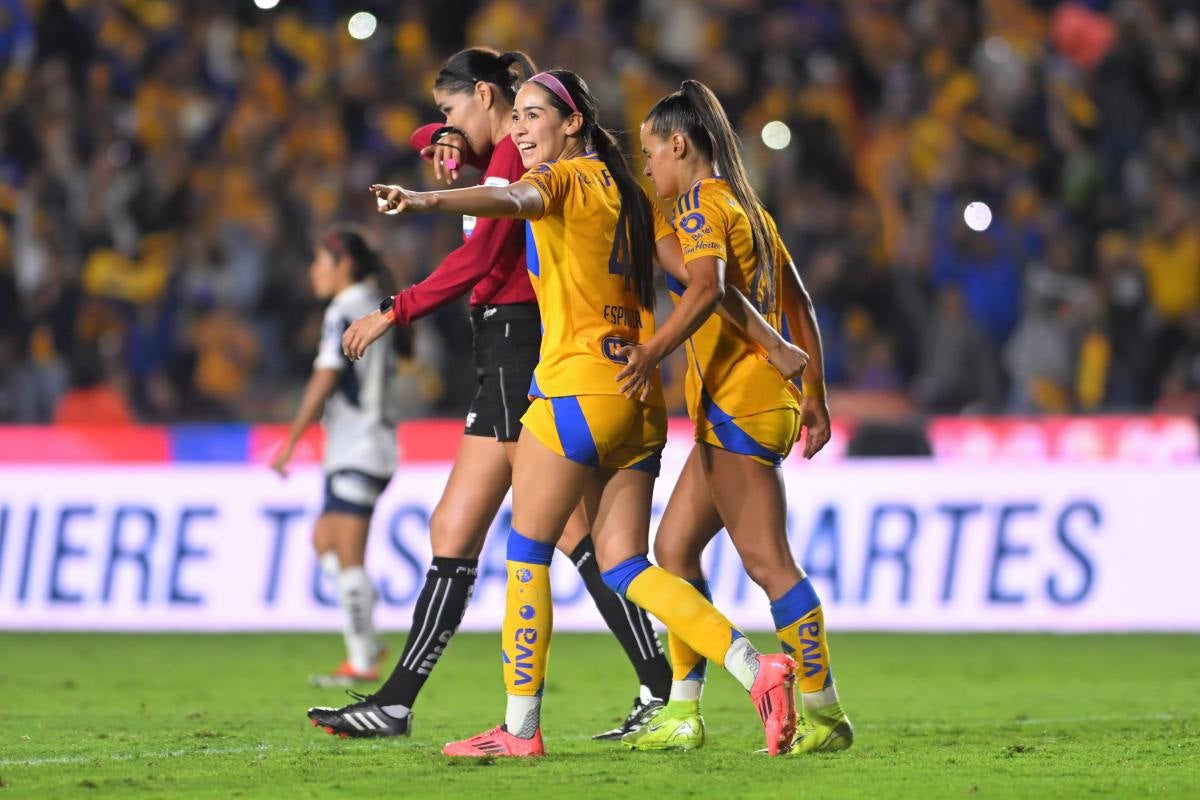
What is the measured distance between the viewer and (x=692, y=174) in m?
6.29

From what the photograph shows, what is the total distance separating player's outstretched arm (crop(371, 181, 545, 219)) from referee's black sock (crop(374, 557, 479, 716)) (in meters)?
1.60

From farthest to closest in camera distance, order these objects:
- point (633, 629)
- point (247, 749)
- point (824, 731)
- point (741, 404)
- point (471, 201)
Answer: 1. point (633, 629)
2. point (247, 749)
3. point (824, 731)
4. point (741, 404)
5. point (471, 201)

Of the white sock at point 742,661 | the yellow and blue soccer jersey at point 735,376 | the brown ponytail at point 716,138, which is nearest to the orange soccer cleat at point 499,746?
the white sock at point 742,661

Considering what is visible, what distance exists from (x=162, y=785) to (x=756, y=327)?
2349 millimetres

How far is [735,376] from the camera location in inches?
247

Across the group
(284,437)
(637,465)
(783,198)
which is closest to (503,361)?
(637,465)

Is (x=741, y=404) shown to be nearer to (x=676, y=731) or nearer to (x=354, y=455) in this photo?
(x=676, y=731)

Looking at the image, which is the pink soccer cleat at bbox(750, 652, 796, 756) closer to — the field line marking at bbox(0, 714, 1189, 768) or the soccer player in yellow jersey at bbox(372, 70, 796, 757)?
the soccer player in yellow jersey at bbox(372, 70, 796, 757)

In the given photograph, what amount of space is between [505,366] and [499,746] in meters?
1.35

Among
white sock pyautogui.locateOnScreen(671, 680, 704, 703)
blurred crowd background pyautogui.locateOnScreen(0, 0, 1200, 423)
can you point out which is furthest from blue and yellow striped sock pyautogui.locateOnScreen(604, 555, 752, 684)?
blurred crowd background pyautogui.locateOnScreen(0, 0, 1200, 423)

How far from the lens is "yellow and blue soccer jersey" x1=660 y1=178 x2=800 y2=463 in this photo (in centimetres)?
617

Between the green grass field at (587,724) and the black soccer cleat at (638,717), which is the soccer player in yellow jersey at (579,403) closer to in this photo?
the green grass field at (587,724)

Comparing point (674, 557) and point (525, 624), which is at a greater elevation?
point (674, 557)

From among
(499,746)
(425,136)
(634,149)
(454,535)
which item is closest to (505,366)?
(454,535)
